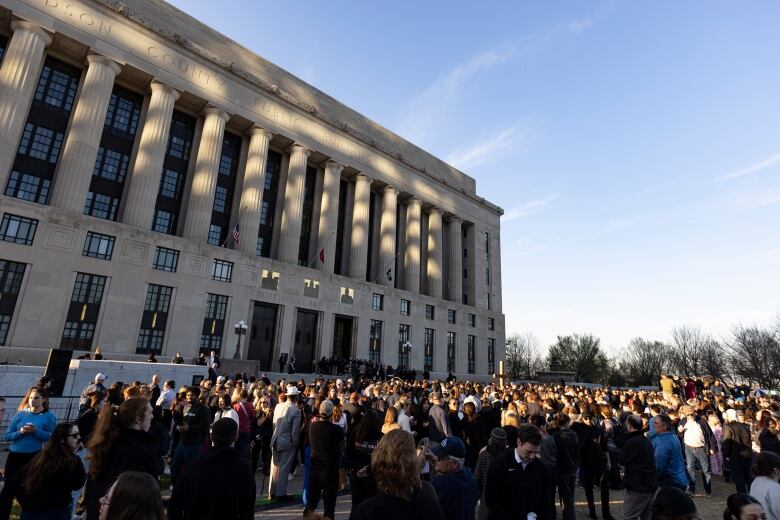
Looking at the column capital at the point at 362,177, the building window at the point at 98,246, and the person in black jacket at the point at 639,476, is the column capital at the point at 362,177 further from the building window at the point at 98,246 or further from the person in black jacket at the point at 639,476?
the person in black jacket at the point at 639,476

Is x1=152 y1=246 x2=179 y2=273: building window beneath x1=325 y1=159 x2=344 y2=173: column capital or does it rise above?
beneath

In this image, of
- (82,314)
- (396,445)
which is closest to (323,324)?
(82,314)

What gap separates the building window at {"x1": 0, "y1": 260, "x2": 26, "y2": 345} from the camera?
960 inches

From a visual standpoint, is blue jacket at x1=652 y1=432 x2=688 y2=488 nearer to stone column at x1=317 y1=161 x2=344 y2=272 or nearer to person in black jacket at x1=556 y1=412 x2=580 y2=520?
person in black jacket at x1=556 y1=412 x2=580 y2=520

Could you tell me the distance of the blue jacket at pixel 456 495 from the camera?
438cm

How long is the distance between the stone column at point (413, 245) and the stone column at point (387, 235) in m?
2.41

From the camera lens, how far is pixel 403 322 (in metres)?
45.2

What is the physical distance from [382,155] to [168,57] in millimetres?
23221

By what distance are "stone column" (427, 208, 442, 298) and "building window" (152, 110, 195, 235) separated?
1164 inches

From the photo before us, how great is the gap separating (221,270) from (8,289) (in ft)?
41.5

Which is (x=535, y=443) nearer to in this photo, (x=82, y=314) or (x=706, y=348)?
(x=82, y=314)

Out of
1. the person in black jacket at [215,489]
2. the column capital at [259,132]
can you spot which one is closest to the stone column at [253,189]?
the column capital at [259,132]

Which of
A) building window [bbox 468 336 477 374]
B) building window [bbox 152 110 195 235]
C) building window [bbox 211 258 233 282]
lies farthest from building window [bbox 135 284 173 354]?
building window [bbox 468 336 477 374]

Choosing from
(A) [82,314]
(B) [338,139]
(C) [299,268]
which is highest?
(B) [338,139]
